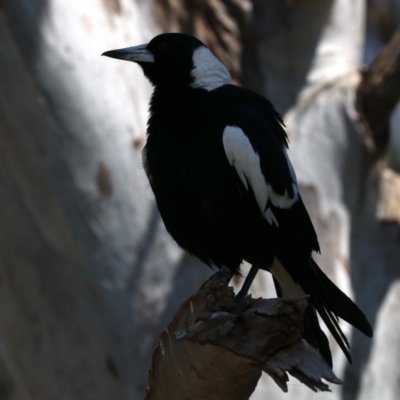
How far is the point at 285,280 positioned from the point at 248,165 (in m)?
0.44

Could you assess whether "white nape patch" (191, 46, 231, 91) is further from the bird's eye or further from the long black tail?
the long black tail

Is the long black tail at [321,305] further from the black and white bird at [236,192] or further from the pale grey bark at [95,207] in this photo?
the pale grey bark at [95,207]

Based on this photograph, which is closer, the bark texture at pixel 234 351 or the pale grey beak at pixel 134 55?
the bark texture at pixel 234 351

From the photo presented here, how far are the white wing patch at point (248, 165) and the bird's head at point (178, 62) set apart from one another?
1.10 ft

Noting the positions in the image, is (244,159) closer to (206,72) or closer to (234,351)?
(206,72)

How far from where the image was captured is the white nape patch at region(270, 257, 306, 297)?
105 inches

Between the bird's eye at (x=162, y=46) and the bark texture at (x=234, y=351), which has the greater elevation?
the bird's eye at (x=162, y=46)

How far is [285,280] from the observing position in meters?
2.72

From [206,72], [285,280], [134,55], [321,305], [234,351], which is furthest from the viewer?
[134,55]

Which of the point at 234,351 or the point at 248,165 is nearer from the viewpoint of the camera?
the point at 234,351

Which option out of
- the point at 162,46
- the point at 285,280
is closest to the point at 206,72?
the point at 162,46

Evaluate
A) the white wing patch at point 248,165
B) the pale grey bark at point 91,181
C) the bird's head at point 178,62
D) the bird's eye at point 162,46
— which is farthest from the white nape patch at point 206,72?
the pale grey bark at point 91,181

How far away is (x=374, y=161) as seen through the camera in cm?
445

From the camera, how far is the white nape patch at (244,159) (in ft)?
8.16
